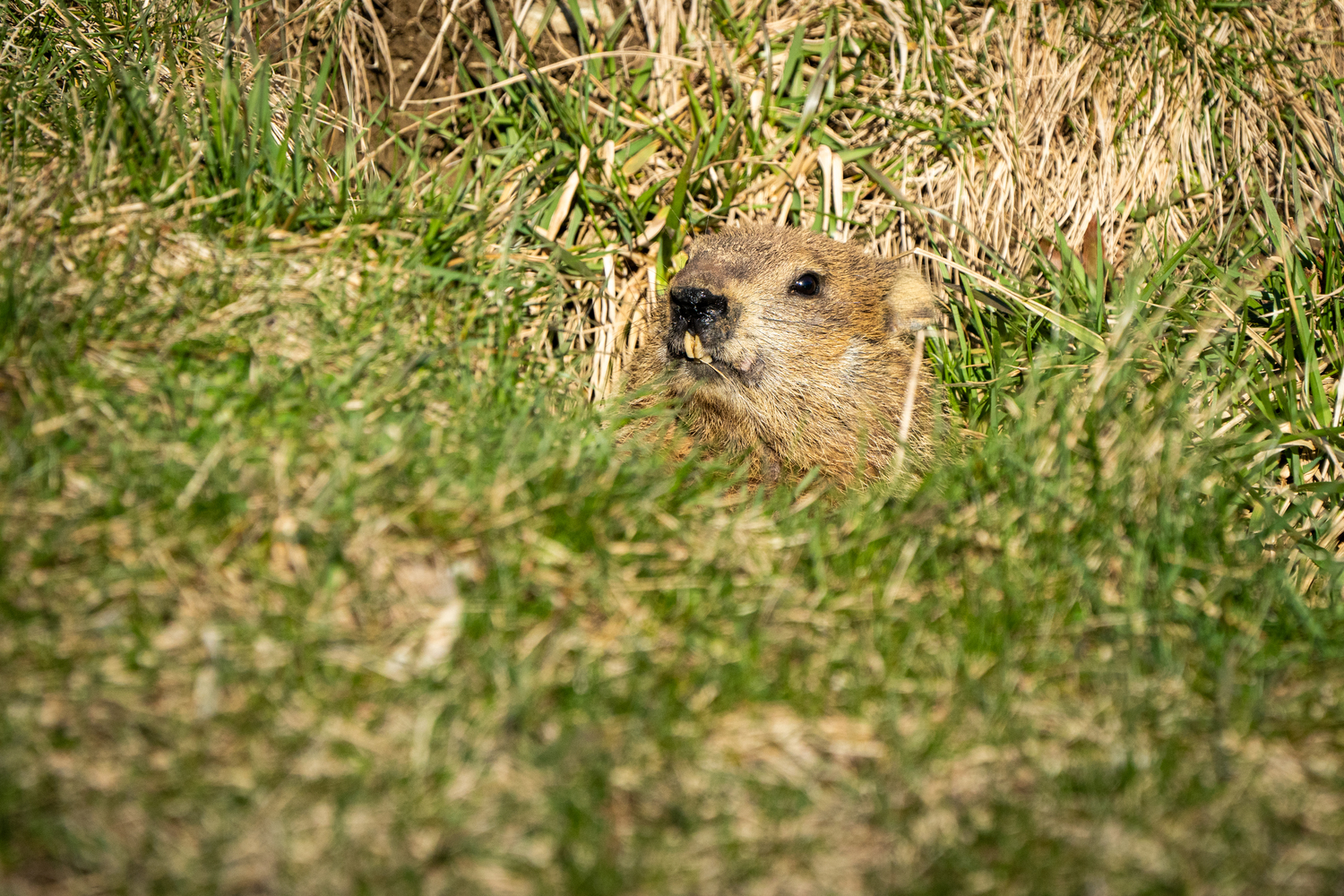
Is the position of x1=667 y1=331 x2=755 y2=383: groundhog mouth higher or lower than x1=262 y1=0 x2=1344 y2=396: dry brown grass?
lower

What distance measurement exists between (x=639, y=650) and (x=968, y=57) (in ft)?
13.6

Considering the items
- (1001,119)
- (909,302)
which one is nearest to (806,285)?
(909,302)

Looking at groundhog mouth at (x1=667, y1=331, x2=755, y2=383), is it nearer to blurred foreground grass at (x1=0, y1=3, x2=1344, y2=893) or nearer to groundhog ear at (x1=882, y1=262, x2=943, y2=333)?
blurred foreground grass at (x1=0, y1=3, x2=1344, y2=893)

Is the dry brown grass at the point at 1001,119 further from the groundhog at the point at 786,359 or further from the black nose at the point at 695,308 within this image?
the black nose at the point at 695,308

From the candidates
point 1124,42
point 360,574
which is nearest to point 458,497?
point 360,574

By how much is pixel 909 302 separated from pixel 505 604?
9.62ft

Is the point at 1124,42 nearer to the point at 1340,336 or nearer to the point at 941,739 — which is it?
the point at 1340,336

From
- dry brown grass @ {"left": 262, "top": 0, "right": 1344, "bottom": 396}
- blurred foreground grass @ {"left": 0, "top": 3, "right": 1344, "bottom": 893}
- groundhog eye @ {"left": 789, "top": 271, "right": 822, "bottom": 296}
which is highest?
dry brown grass @ {"left": 262, "top": 0, "right": 1344, "bottom": 396}

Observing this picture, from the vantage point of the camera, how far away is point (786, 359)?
4.48 meters

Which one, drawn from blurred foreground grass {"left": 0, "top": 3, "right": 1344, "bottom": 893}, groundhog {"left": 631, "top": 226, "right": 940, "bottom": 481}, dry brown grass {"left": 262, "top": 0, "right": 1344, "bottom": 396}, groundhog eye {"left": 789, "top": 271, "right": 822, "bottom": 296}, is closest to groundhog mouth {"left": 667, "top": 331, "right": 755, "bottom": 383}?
groundhog {"left": 631, "top": 226, "right": 940, "bottom": 481}

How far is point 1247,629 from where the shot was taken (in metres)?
2.81

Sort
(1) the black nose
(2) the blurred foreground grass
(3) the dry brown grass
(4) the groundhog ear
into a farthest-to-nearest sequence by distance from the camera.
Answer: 1. (3) the dry brown grass
2. (4) the groundhog ear
3. (1) the black nose
4. (2) the blurred foreground grass

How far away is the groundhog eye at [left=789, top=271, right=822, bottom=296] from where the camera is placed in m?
4.60

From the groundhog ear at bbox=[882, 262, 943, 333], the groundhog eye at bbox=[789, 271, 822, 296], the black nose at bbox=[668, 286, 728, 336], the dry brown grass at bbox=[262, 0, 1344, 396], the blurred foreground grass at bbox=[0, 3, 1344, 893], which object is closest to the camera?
the blurred foreground grass at bbox=[0, 3, 1344, 893]
